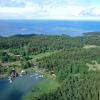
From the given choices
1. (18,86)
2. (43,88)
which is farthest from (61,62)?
(43,88)

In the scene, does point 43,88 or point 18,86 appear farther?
point 18,86

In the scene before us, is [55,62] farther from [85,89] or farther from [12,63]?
[85,89]

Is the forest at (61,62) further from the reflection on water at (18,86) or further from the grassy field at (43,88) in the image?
the reflection on water at (18,86)

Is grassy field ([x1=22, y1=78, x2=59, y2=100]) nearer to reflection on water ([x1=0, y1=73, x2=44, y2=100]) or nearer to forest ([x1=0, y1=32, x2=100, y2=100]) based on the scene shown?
forest ([x1=0, y1=32, x2=100, y2=100])

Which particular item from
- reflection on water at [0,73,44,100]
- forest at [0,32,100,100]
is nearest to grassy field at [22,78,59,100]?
forest at [0,32,100,100]

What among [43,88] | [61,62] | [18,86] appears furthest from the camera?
[61,62]

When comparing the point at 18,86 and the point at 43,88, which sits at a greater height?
the point at 43,88

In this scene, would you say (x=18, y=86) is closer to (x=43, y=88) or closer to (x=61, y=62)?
(x=43, y=88)
